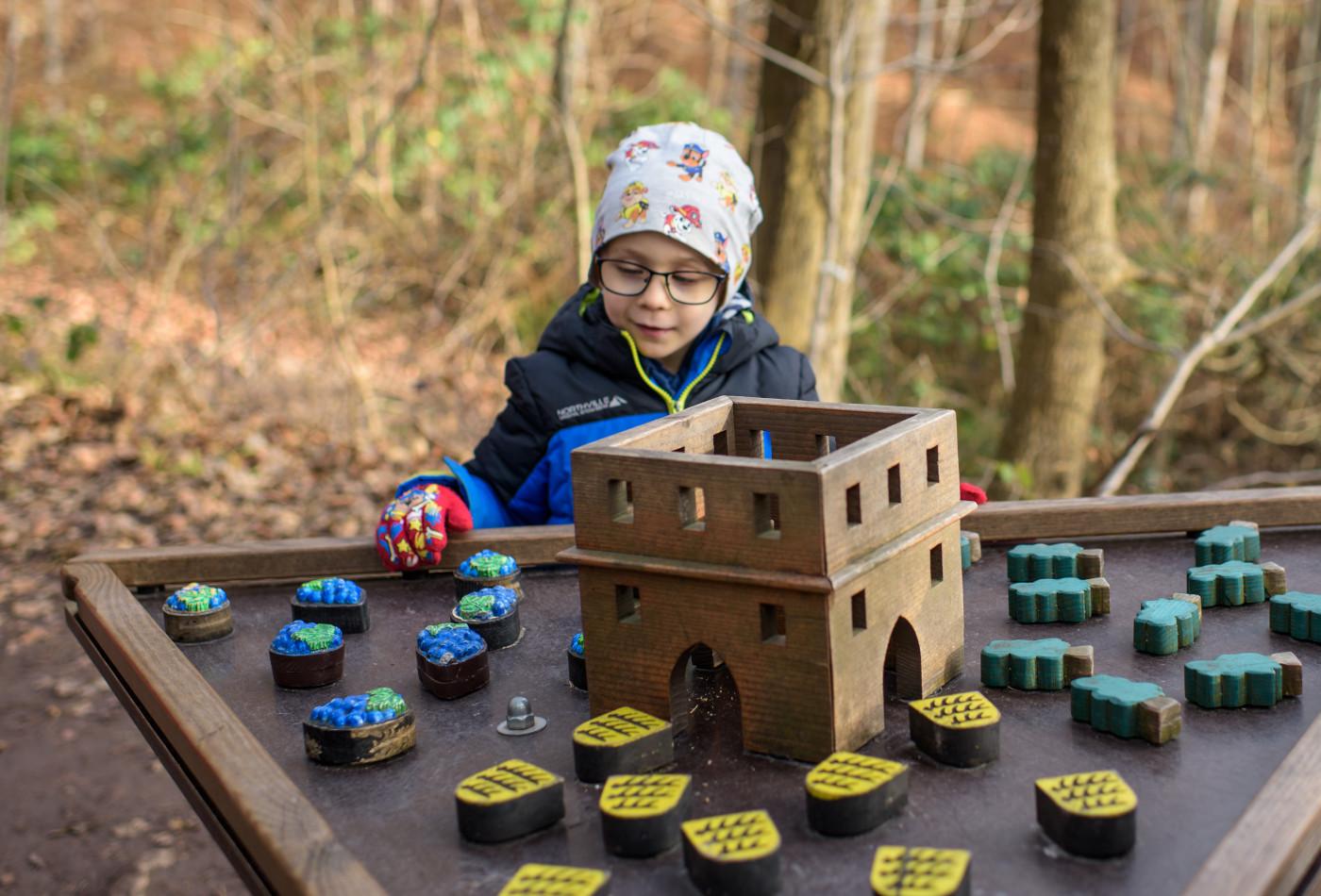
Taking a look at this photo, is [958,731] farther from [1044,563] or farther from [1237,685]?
[1044,563]

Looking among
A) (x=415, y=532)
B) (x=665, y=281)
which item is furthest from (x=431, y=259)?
(x=415, y=532)

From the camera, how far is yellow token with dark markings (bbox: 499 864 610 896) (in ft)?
4.22

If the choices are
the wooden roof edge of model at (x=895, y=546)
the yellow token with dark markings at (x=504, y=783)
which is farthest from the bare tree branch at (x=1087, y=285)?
the yellow token with dark markings at (x=504, y=783)

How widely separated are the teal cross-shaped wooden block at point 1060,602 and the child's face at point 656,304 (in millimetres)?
1003

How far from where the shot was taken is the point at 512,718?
177 cm

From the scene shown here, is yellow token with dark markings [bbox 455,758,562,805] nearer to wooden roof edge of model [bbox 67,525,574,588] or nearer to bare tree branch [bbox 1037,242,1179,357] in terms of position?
wooden roof edge of model [bbox 67,525,574,588]

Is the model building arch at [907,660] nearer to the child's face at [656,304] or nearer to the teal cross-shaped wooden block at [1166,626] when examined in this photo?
the teal cross-shaped wooden block at [1166,626]

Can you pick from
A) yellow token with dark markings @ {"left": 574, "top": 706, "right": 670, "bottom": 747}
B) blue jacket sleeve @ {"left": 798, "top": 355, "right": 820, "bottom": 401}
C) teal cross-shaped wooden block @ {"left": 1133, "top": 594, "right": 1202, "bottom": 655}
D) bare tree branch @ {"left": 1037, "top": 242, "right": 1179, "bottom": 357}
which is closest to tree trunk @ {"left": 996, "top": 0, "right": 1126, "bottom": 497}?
bare tree branch @ {"left": 1037, "top": 242, "right": 1179, "bottom": 357}

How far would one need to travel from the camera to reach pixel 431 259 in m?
8.66

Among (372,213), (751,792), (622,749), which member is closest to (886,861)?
(751,792)

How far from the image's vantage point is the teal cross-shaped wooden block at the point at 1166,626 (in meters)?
1.89

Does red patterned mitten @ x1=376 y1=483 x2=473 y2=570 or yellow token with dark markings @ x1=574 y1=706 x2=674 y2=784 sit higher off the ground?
red patterned mitten @ x1=376 y1=483 x2=473 y2=570

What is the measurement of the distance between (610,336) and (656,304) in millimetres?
214

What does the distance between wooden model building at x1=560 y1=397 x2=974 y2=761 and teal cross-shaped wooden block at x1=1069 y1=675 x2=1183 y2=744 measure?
0.21 m
